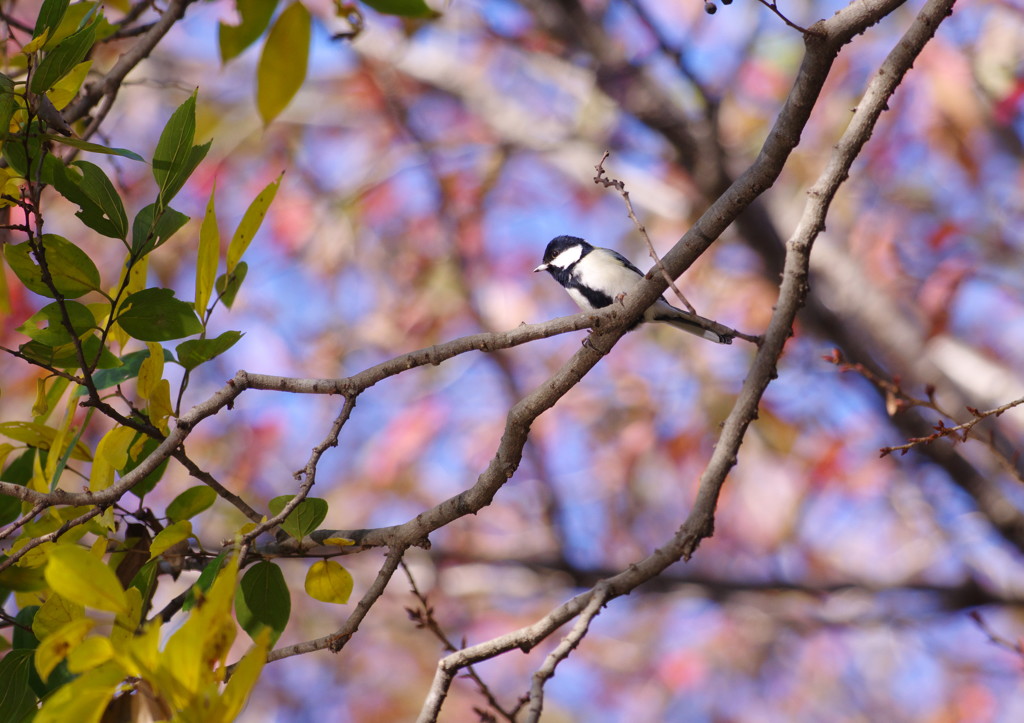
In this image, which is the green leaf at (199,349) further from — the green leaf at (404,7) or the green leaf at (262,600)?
the green leaf at (404,7)

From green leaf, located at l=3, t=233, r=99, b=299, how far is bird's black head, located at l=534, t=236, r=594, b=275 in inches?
70.8

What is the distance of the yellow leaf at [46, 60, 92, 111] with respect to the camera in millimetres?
1201

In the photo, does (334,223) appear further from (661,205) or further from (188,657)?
(188,657)

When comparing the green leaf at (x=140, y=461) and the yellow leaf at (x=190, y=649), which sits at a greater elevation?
the green leaf at (x=140, y=461)

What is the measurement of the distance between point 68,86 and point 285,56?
35 centimetres

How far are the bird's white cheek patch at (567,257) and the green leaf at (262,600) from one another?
175 centimetres

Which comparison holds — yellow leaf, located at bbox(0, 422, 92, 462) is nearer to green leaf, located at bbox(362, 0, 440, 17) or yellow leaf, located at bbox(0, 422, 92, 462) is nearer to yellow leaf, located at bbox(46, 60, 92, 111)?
yellow leaf, located at bbox(46, 60, 92, 111)

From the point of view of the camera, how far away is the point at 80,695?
81 centimetres

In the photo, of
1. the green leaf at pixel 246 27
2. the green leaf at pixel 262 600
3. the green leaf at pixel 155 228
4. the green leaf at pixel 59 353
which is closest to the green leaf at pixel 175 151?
the green leaf at pixel 155 228

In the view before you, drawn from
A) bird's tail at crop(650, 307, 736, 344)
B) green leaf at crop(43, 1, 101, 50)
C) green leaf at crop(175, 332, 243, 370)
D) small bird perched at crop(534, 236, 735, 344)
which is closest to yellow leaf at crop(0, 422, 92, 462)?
green leaf at crop(175, 332, 243, 370)

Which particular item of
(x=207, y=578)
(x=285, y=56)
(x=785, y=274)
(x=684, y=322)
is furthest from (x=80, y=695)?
(x=684, y=322)

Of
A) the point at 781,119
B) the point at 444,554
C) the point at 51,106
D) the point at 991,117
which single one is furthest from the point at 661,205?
the point at 51,106

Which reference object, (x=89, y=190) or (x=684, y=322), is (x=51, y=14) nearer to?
(x=89, y=190)

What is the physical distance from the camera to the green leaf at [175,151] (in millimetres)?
1165
